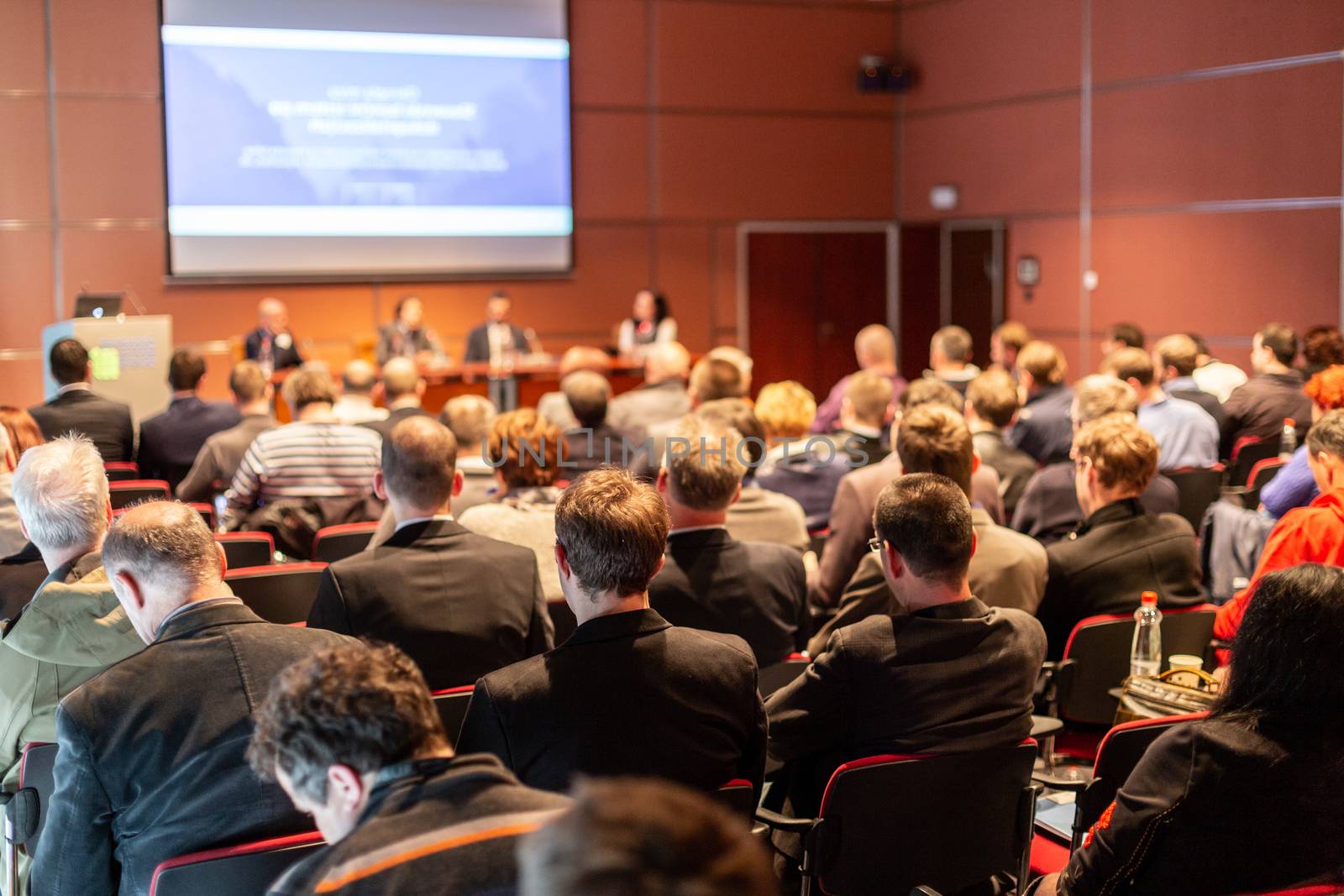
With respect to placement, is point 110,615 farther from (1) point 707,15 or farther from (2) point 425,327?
(1) point 707,15

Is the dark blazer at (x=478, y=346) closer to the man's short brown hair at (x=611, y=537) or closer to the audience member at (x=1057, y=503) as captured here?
the audience member at (x=1057, y=503)

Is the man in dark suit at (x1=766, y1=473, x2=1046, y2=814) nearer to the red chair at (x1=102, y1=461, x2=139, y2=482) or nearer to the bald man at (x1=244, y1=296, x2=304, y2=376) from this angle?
the red chair at (x1=102, y1=461, x2=139, y2=482)

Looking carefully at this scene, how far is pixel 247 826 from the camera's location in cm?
228

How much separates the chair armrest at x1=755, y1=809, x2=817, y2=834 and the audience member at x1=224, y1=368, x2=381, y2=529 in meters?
3.00

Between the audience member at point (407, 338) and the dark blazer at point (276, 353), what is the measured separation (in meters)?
0.68

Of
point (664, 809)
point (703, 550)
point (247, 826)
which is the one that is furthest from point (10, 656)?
point (664, 809)

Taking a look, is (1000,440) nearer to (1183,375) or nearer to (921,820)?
(1183,375)

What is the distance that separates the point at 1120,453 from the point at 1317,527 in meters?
0.57

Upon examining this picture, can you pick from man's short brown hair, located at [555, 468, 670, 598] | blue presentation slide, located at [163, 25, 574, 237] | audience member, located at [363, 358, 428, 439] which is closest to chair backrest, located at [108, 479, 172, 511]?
audience member, located at [363, 358, 428, 439]

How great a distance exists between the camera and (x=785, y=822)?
263cm

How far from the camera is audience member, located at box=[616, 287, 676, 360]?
11.4m

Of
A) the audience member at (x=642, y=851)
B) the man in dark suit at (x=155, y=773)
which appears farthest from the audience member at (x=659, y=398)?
the audience member at (x=642, y=851)

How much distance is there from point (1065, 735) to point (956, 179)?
9341 mm

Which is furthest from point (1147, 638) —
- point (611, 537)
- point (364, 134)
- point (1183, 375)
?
point (364, 134)
